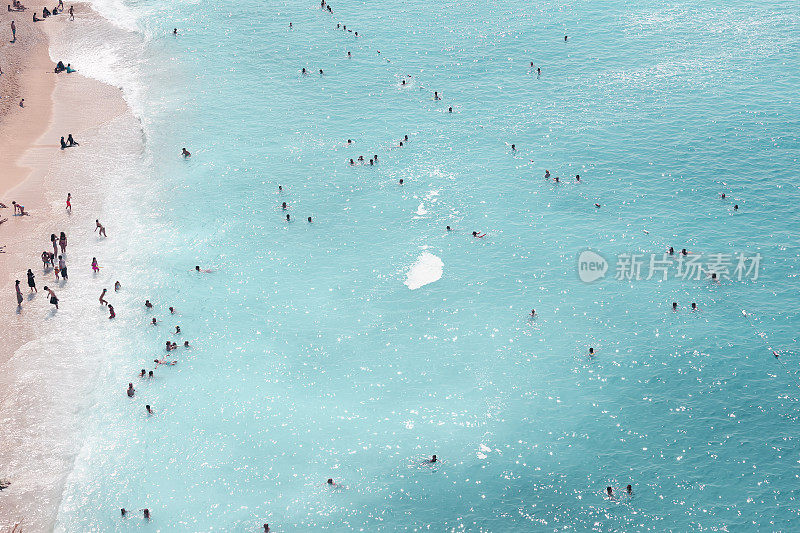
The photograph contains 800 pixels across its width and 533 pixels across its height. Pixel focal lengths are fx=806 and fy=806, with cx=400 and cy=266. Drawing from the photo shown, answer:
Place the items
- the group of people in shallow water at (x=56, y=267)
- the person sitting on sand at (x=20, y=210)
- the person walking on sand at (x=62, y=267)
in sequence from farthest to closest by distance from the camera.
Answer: the person sitting on sand at (x=20, y=210) < the person walking on sand at (x=62, y=267) < the group of people in shallow water at (x=56, y=267)

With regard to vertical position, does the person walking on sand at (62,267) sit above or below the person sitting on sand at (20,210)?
below

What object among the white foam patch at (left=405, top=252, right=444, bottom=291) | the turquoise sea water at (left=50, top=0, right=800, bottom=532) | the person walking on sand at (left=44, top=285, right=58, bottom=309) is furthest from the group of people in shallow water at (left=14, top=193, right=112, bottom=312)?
the white foam patch at (left=405, top=252, right=444, bottom=291)

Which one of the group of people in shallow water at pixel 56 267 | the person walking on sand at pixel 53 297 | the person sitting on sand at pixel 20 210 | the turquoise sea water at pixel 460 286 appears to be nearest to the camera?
the turquoise sea water at pixel 460 286

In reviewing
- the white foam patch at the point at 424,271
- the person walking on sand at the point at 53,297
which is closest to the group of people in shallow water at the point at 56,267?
the person walking on sand at the point at 53,297

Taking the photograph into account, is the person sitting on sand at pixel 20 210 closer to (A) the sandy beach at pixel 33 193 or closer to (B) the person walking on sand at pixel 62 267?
(A) the sandy beach at pixel 33 193

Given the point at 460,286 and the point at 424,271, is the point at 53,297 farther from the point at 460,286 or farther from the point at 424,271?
the point at 460,286

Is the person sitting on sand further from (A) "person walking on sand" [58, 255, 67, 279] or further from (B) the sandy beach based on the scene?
(A) "person walking on sand" [58, 255, 67, 279]
